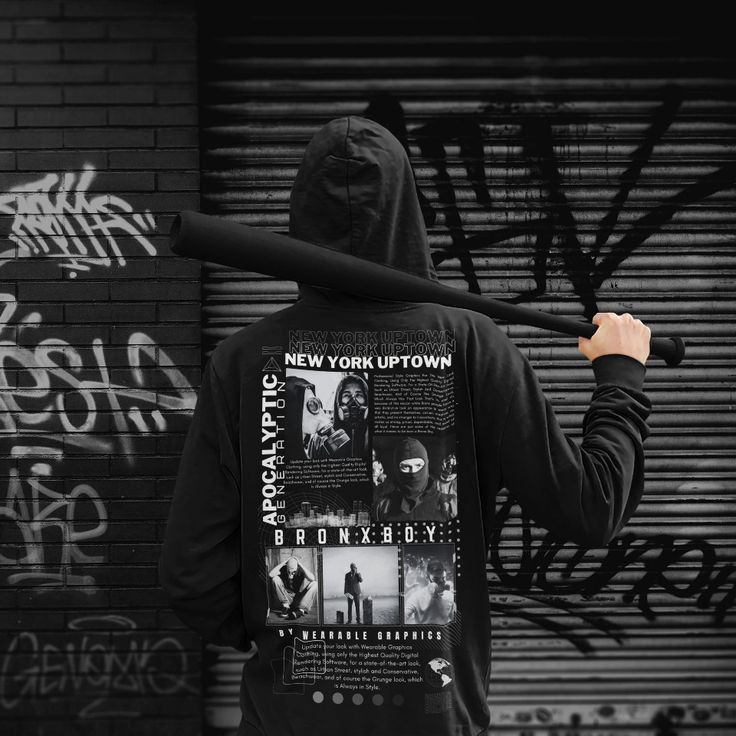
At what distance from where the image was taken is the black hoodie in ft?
5.64

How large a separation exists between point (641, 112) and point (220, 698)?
12.0 feet

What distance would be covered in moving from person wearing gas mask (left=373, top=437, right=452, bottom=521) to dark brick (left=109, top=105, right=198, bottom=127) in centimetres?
301

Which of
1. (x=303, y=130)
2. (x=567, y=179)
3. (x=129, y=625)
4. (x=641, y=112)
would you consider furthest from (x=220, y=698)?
(x=641, y=112)

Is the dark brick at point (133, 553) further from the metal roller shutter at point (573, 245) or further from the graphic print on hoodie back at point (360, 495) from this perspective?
the graphic print on hoodie back at point (360, 495)

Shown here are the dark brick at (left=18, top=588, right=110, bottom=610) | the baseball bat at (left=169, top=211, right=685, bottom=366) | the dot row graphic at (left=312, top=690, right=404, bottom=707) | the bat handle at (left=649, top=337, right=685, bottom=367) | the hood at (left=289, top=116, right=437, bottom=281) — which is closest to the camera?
the baseball bat at (left=169, top=211, right=685, bottom=366)

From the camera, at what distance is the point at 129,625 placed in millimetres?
4309

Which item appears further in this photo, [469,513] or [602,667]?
[602,667]

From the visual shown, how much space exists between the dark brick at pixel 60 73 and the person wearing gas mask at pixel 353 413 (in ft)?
10.5

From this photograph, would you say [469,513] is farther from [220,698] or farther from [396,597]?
[220,698]

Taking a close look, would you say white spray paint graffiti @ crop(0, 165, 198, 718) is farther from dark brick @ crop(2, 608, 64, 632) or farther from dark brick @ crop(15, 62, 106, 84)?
dark brick @ crop(15, 62, 106, 84)

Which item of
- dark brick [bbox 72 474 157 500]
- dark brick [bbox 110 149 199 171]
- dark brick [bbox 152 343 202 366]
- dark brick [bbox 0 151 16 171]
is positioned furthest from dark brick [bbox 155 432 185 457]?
dark brick [bbox 0 151 16 171]

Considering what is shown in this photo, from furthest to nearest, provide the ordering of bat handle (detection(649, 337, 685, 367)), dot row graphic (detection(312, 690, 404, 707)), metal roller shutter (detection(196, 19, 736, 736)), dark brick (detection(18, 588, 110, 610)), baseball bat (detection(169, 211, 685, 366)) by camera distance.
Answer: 1. metal roller shutter (detection(196, 19, 736, 736))
2. dark brick (detection(18, 588, 110, 610))
3. bat handle (detection(649, 337, 685, 367))
4. dot row graphic (detection(312, 690, 404, 707))
5. baseball bat (detection(169, 211, 685, 366))

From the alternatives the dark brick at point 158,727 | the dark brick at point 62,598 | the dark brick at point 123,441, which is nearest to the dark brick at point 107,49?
the dark brick at point 123,441

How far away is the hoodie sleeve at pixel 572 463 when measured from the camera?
1724mm
